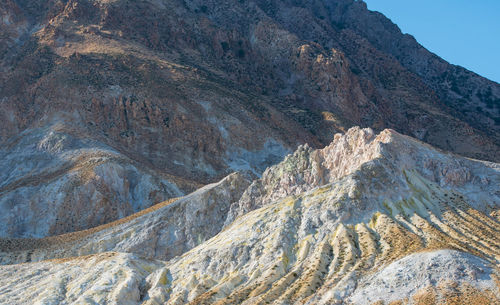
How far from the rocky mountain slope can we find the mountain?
71.5ft

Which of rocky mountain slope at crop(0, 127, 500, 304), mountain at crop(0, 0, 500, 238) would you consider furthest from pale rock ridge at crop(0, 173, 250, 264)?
mountain at crop(0, 0, 500, 238)

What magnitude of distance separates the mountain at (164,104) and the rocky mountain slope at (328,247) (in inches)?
859

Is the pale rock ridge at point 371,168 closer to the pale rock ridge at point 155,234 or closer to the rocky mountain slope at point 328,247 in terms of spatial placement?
the rocky mountain slope at point 328,247

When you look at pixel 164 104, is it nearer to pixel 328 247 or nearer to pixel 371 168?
pixel 371 168

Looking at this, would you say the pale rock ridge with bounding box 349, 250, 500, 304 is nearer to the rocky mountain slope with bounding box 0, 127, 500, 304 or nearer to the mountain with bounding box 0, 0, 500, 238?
the rocky mountain slope with bounding box 0, 127, 500, 304

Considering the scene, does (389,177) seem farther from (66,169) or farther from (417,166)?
(66,169)

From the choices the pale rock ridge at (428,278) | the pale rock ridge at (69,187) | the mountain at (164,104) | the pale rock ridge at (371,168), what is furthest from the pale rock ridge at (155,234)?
the pale rock ridge at (428,278)

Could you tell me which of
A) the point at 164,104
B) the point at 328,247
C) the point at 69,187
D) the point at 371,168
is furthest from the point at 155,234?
the point at 164,104

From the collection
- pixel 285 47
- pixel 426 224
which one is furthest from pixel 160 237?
pixel 285 47

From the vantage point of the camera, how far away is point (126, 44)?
135750mm

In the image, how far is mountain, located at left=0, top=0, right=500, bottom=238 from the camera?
310 feet

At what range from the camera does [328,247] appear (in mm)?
51281

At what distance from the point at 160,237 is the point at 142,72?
58.1m

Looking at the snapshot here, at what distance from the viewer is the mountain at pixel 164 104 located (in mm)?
94500
